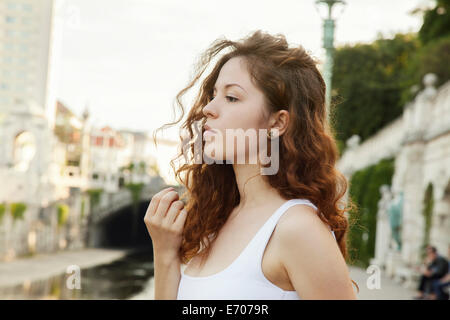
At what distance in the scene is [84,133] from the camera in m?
42.5

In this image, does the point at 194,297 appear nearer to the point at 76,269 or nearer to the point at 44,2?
the point at 76,269

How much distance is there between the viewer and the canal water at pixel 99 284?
18188 millimetres

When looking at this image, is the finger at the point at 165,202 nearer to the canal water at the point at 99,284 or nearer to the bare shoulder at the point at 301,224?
the bare shoulder at the point at 301,224

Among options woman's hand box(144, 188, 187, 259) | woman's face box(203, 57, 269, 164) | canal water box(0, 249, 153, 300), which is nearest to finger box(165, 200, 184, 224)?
woman's hand box(144, 188, 187, 259)

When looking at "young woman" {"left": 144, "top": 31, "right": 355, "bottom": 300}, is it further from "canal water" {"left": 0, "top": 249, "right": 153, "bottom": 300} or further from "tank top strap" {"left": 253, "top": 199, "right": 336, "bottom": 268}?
"canal water" {"left": 0, "top": 249, "right": 153, "bottom": 300}

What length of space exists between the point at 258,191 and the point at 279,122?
18 cm

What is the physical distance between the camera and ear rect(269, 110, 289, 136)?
1593 mm

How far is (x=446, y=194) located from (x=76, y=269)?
39.5 feet

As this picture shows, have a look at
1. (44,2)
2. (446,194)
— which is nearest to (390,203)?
(446,194)

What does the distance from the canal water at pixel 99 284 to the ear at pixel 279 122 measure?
1414 centimetres

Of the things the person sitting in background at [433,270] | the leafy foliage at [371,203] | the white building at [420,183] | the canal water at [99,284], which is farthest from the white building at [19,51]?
the person sitting in background at [433,270]

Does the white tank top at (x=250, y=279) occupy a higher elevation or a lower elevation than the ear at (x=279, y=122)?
lower

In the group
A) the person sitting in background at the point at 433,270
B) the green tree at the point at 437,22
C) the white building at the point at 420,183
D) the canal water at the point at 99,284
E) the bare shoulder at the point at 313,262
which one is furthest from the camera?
the green tree at the point at 437,22

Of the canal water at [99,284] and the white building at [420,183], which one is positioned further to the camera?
the canal water at [99,284]
